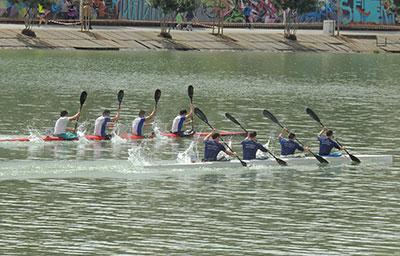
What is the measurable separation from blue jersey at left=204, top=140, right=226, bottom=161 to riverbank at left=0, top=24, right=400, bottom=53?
214ft

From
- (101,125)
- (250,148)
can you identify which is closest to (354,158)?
Result: (250,148)

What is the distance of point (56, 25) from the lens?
424 ft

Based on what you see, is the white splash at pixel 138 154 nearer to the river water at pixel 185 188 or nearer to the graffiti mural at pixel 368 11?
the river water at pixel 185 188

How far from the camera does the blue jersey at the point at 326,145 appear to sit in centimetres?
5550

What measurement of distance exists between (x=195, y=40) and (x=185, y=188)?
3164 inches

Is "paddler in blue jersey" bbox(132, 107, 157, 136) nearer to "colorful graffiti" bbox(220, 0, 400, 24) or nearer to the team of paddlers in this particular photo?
the team of paddlers

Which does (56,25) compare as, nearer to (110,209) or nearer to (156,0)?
(156,0)

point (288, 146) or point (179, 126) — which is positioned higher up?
point (288, 146)

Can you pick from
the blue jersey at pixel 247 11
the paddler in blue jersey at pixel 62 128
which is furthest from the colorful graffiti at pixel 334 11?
the paddler in blue jersey at pixel 62 128

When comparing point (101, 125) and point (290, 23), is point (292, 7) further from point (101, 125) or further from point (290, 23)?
point (101, 125)

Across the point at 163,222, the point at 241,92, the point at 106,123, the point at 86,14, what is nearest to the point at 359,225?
the point at 163,222

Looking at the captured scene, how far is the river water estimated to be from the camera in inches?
1547

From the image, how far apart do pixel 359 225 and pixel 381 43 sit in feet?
321

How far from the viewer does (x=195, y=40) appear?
5034 inches
